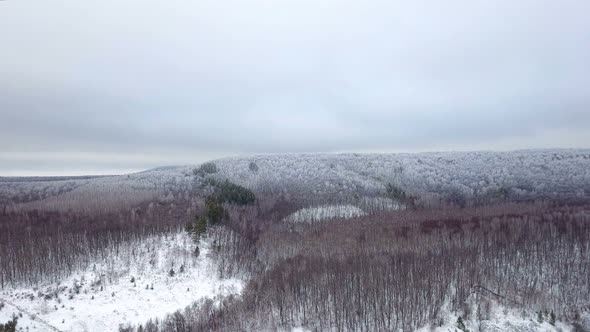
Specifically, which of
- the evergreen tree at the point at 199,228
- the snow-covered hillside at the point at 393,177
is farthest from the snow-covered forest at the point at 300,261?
the snow-covered hillside at the point at 393,177

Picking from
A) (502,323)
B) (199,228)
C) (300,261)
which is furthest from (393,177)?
(502,323)

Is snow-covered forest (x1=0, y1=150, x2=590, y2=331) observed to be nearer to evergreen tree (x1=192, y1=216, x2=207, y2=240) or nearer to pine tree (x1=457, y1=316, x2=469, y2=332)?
pine tree (x1=457, y1=316, x2=469, y2=332)

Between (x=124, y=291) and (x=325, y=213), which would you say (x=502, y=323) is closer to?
(x=124, y=291)

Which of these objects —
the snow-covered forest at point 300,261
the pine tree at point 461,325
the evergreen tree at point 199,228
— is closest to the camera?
the pine tree at point 461,325

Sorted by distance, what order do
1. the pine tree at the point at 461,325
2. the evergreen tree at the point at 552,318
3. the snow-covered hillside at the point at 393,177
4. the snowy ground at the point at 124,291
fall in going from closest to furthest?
1. the pine tree at the point at 461,325
2. the evergreen tree at the point at 552,318
3. the snowy ground at the point at 124,291
4. the snow-covered hillside at the point at 393,177

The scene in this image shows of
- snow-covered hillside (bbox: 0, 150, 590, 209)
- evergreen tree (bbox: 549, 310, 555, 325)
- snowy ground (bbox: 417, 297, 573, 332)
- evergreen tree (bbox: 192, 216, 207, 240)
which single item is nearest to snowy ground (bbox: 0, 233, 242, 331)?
evergreen tree (bbox: 192, 216, 207, 240)

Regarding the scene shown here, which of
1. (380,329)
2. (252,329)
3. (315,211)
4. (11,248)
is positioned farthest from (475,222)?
(11,248)

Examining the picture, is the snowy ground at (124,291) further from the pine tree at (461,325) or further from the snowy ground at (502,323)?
the pine tree at (461,325)
